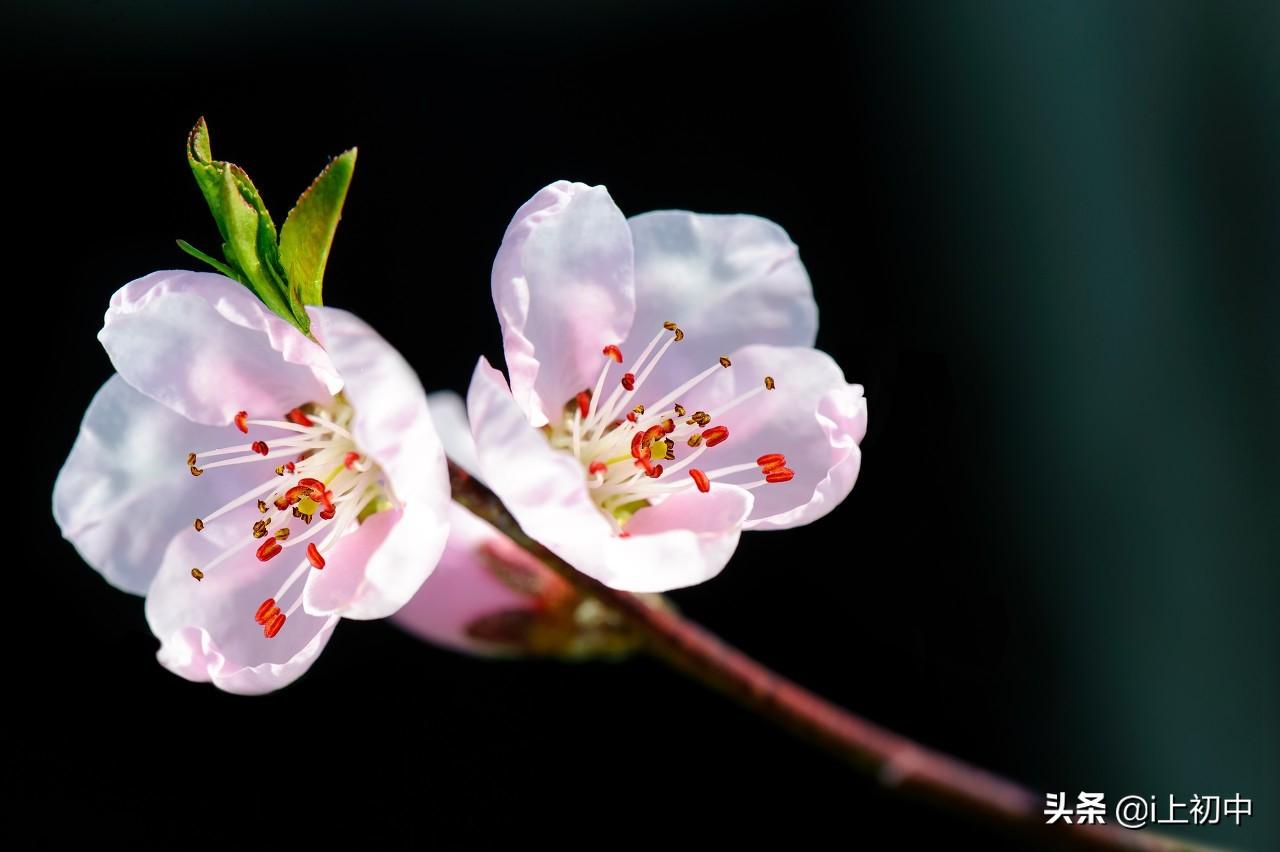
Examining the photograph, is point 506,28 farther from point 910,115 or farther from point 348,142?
point 910,115

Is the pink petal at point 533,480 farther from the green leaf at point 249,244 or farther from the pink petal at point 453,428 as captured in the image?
the pink petal at point 453,428

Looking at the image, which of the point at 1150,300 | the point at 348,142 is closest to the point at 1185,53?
the point at 1150,300

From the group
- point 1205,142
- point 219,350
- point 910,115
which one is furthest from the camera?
point 910,115

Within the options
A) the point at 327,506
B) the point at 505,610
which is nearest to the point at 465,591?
the point at 505,610

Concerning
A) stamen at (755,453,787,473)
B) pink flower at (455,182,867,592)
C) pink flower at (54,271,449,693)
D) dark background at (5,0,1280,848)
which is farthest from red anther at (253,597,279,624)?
dark background at (5,0,1280,848)

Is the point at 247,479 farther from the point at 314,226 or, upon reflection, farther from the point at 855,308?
the point at 855,308
